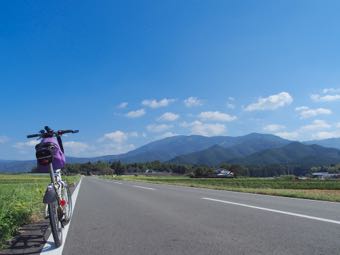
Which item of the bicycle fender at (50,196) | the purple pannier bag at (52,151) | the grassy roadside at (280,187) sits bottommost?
the grassy roadside at (280,187)

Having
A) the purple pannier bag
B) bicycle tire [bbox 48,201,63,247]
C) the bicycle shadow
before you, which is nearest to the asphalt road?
bicycle tire [bbox 48,201,63,247]

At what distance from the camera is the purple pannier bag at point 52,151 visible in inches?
241

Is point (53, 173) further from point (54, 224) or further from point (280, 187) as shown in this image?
point (280, 187)

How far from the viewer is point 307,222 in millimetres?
7160

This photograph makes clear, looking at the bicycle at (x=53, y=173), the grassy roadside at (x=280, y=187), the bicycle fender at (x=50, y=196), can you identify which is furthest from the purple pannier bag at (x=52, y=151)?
the grassy roadside at (x=280, y=187)

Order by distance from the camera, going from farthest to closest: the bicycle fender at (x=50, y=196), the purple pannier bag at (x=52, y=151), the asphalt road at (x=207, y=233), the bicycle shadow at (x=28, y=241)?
the purple pannier bag at (x=52, y=151) → the bicycle fender at (x=50, y=196) → the bicycle shadow at (x=28, y=241) → the asphalt road at (x=207, y=233)

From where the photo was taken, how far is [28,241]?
6141 millimetres

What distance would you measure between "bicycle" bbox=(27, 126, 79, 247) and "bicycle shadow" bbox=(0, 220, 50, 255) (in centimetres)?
32

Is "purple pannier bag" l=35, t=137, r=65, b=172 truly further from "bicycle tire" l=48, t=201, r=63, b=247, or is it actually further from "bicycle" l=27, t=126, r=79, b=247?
"bicycle tire" l=48, t=201, r=63, b=247

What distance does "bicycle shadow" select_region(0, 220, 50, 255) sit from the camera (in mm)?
5391

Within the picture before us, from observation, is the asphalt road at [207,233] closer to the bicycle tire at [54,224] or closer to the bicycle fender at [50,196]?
the bicycle tire at [54,224]

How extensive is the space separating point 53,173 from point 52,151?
335mm

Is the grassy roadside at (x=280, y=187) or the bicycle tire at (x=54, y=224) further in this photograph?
the grassy roadside at (x=280, y=187)

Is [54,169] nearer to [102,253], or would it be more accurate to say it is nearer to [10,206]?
[102,253]
